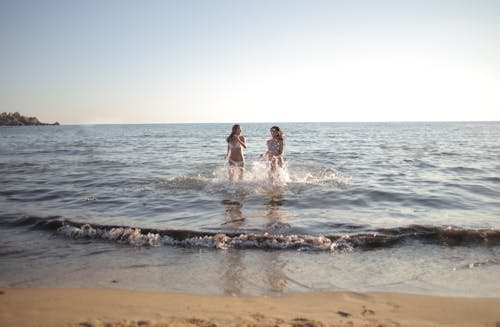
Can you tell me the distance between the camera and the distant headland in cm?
12225

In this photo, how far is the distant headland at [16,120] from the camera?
122 metres

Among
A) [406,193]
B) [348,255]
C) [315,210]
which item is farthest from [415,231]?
[406,193]

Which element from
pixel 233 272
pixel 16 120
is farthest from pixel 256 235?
pixel 16 120

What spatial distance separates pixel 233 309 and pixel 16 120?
15590cm

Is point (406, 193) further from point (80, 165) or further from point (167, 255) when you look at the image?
point (80, 165)

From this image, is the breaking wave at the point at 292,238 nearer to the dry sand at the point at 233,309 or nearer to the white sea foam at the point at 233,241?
the white sea foam at the point at 233,241

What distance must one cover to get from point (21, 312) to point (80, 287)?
0.76 meters

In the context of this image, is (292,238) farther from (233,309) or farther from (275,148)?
(275,148)

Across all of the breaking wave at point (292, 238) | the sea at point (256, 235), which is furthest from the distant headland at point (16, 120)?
the breaking wave at point (292, 238)

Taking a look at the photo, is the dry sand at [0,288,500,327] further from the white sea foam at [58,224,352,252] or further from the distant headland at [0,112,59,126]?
the distant headland at [0,112,59,126]

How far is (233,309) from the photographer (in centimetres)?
356

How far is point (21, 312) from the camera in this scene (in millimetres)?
3502

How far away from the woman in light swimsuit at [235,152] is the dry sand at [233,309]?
8.33 m

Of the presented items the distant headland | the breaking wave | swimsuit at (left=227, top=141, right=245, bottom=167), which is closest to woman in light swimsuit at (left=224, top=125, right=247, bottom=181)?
swimsuit at (left=227, top=141, right=245, bottom=167)
